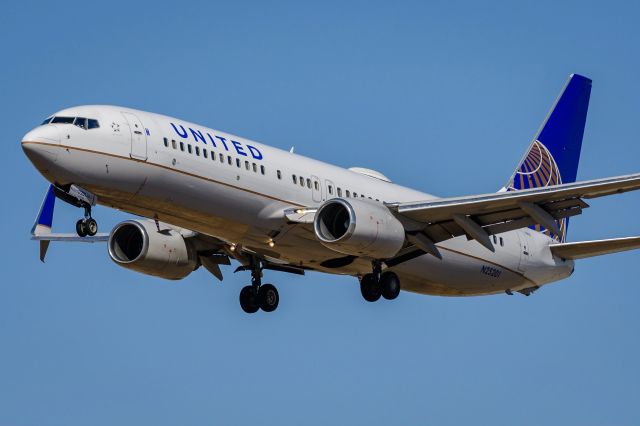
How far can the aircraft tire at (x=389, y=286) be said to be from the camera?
145 feet

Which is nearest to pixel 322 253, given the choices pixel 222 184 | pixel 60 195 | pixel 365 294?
pixel 365 294

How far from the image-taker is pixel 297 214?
138ft

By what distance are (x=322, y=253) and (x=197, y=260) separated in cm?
535

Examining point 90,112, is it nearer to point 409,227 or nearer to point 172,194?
point 172,194

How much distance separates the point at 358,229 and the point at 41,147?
9.62 meters

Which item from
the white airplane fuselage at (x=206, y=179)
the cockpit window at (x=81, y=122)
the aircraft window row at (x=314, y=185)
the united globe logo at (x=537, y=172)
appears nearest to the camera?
the white airplane fuselage at (x=206, y=179)

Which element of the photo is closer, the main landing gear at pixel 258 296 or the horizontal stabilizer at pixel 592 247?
the horizontal stabilizer at pixel 592 247

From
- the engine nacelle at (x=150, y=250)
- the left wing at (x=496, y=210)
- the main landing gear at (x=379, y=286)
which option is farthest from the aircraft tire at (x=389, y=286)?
the engine nacelle at (x=150, y=250)

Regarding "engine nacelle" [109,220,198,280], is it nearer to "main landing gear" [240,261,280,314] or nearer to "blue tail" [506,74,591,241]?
"main landing gear" [240,261,280,314]

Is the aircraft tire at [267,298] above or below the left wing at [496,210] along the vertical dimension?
below

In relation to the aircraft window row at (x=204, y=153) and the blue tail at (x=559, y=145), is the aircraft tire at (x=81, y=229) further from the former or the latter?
the blue tail at (x=559, y=145)

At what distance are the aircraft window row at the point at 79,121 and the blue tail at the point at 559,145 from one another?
20621mm

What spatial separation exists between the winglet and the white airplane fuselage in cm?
832

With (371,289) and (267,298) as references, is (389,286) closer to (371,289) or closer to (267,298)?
(371,289)
